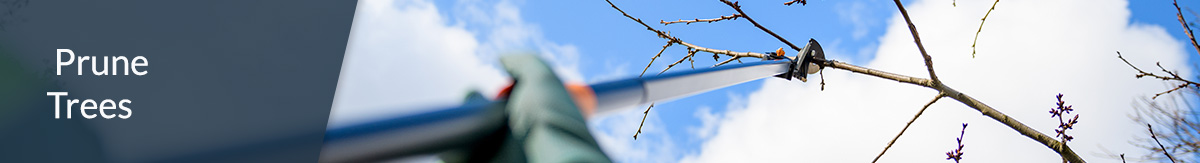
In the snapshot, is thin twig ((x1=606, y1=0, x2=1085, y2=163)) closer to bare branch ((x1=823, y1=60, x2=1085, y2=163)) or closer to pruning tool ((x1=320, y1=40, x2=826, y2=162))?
bare branch ((x1=823, y1=60, x2=1085, y2=163))

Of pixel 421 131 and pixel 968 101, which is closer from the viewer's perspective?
pixel 421 131

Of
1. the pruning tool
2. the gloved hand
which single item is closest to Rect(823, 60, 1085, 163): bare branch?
the pruning tool

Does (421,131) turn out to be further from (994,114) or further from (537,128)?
(994,114)

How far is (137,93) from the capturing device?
0.71 metres

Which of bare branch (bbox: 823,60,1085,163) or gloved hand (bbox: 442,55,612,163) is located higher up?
bare branch (bbox: 823,60,1085,163)

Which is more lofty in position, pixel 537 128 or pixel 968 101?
pixel 968 101

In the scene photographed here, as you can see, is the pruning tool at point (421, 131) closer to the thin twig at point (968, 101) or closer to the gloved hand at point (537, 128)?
the gloved hand at point (537, 128)

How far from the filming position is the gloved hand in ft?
1.16

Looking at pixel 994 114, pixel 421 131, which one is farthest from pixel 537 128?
pixel 994 114

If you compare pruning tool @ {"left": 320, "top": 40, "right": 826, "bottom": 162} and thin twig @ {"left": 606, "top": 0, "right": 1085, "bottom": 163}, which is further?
thin twig @ {"left": 606, "top": 0, "right": 1085, "bottom": 163}

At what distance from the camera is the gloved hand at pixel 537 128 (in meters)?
0.35

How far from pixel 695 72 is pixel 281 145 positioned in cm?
91

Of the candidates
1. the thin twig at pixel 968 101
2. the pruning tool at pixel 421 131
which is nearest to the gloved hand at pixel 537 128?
the pruning tool at pixel 421 131

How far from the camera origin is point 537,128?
1.26 ft
